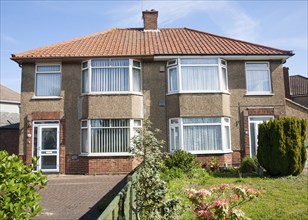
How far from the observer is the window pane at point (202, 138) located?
1399 cm

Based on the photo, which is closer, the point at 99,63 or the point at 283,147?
the point at 283,147

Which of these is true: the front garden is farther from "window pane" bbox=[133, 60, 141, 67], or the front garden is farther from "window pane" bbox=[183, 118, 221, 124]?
"window pane" bbox=[133, 60, 141, 67]

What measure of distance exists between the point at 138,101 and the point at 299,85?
30971mm

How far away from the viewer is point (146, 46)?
50.5 ft

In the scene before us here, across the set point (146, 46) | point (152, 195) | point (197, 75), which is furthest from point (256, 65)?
point (152, 195)

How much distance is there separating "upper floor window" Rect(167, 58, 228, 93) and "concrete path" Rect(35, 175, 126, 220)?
546 cm

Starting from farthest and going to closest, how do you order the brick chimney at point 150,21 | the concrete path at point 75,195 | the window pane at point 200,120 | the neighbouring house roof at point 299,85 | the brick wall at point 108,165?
the neighbouring house roof at point 299,85, the brick chimney at point 150,21, the window pane at point 200,120, the brick wall at point 108,165, the concrete path at point 75,195

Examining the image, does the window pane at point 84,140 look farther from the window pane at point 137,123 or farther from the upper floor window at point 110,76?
the window pane at point 137,123

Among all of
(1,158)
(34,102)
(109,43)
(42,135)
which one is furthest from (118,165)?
(1,158)

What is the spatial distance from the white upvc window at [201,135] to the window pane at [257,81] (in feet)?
8.17

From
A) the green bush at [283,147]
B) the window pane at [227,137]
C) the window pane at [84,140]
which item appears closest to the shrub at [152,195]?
the green bush at [283,147]

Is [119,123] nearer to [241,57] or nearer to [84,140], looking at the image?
[84,140]

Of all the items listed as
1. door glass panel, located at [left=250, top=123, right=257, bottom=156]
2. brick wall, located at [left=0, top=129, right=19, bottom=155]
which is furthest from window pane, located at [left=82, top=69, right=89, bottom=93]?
door glass panel, located at [left=250, top=123, right=257, bottom=156]

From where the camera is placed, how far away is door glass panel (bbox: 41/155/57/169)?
14062 millimetres
